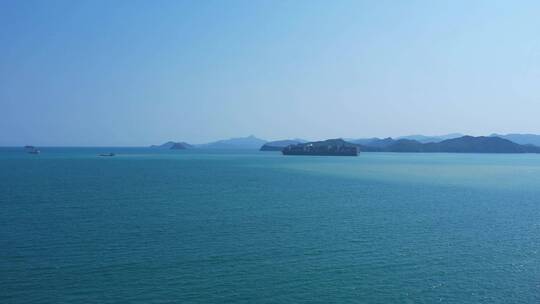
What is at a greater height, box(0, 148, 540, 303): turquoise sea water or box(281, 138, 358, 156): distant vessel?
box(281, 138, 358, 156): distant vessel

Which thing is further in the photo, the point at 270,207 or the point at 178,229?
the point at 270,207

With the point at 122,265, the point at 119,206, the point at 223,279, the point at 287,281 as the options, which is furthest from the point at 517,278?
the point at 119,206

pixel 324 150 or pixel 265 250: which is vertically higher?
pixel 324 150

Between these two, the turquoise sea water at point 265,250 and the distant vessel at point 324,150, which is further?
the distant vessel at point 324,150

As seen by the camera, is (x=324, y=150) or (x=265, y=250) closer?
(x=265, y=250)

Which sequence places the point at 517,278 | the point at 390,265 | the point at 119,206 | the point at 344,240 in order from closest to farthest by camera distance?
the point at 517,278 → the point at 390,265 → the point at 344,240 → the point at 119,206

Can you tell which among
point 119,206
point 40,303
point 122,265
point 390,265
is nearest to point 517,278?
point 390,265

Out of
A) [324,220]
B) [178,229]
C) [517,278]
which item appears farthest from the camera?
[324,220]

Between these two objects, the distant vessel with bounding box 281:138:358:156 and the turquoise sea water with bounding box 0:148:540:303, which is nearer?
the turquoise sea water with bounding box 0:148:540:303

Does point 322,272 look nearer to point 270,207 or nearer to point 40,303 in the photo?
point 40,303

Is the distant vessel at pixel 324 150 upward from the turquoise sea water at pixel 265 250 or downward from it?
upward
